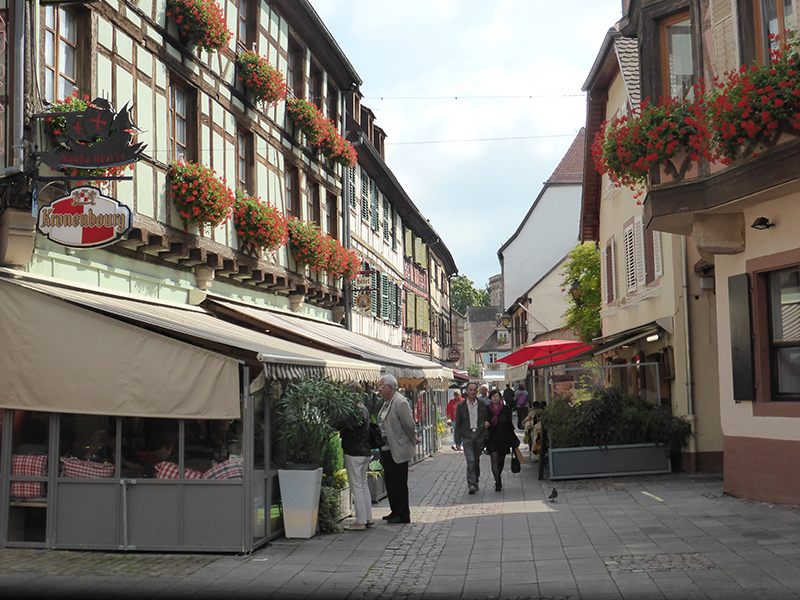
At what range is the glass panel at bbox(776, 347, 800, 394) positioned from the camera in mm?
11164

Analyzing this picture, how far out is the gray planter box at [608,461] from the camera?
51.3ft

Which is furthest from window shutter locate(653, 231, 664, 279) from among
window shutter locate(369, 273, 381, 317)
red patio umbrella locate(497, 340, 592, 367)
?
window shutter locate(369, 273, 381, 317)

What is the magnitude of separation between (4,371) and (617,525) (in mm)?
6987

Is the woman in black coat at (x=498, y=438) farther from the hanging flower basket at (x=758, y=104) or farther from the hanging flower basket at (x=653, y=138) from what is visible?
the hanging flower basket at (x=758, y=104)

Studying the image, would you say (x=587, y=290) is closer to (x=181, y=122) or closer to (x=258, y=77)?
(x=258, y=77)

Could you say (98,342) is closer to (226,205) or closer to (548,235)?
(226,205)

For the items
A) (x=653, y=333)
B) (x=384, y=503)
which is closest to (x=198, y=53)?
(x=384, y=503)

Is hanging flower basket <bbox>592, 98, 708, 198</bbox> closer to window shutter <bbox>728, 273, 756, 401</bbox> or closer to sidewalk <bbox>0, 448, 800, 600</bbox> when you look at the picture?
window shutter <bbox>728, 273, 756, 401</bbox>

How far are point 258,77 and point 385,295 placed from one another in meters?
14.7

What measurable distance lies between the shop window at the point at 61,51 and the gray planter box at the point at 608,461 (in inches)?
391

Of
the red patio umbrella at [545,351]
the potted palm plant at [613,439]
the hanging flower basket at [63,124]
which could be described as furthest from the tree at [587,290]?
the hanging flower basket at [63,124]

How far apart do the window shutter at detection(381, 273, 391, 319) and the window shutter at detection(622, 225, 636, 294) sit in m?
10.6

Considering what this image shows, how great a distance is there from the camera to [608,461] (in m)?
15.6

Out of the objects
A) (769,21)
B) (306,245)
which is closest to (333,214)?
(306,245)
